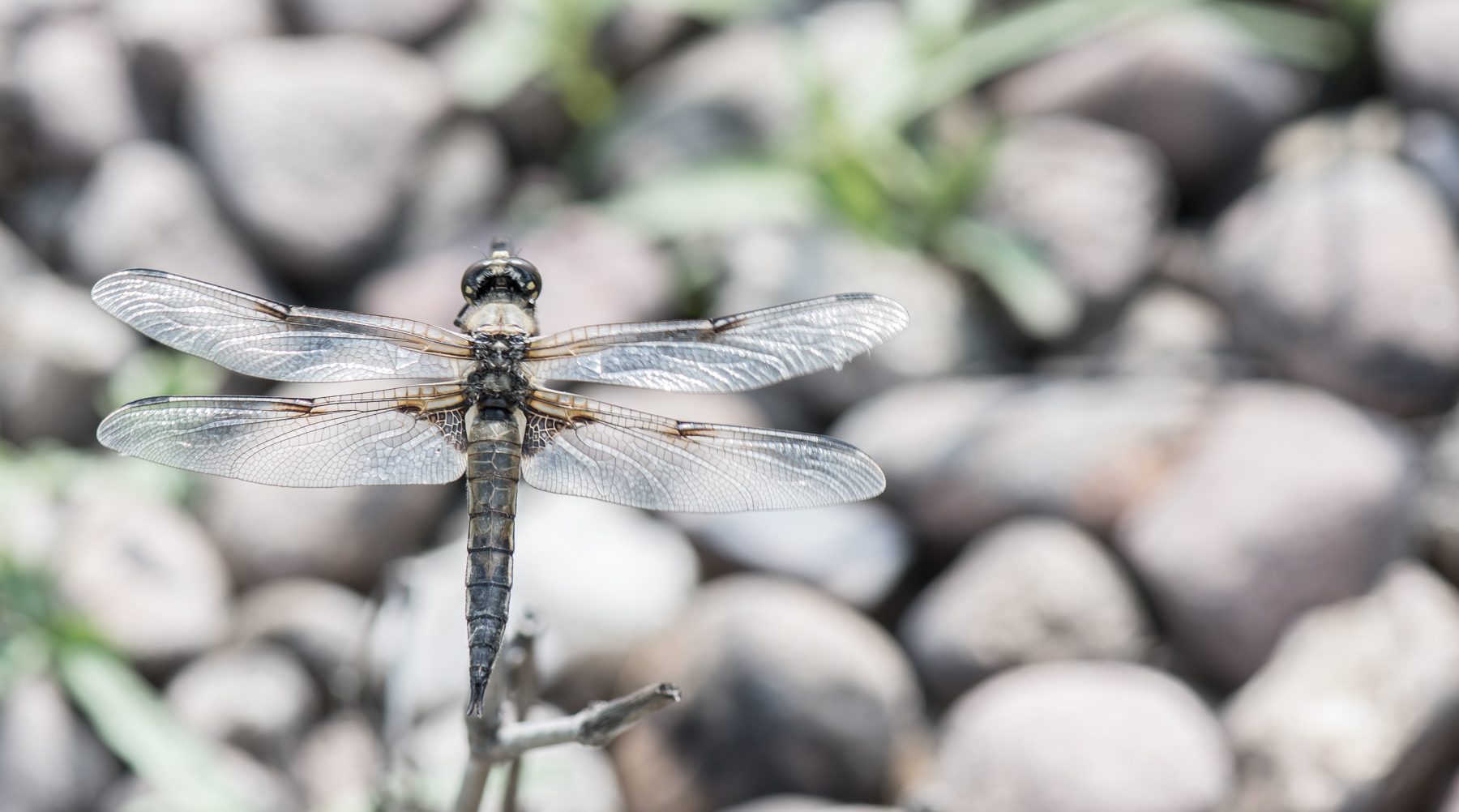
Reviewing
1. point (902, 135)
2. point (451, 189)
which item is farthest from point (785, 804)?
point (451, 189)

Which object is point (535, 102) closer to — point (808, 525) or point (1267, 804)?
point (808, 525)

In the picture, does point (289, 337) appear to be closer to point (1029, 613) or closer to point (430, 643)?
point (430, 643)

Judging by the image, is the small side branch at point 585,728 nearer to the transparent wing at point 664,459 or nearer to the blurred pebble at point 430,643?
the transparent wing at point 664,459

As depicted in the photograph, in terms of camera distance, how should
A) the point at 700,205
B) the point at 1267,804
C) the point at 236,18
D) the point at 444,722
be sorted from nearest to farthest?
the point at 1267,804 < the point at 444,722 < the point at 700,205 < the point at 236,18

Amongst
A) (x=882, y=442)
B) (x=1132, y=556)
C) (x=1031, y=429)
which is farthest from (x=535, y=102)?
(x=1132, y=556)

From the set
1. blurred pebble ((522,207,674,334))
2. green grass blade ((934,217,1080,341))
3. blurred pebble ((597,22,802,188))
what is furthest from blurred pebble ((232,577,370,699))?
green grass blade ((934,217,1080,341))
